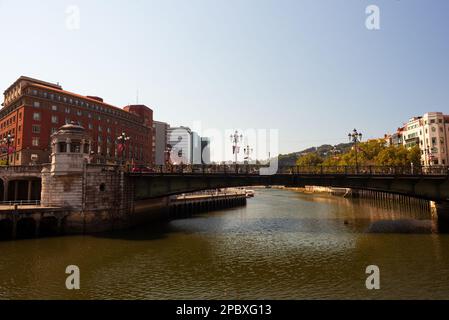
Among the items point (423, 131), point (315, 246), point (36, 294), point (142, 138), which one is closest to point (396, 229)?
point (315, 246)

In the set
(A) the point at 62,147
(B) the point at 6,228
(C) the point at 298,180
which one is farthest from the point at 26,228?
(C) the point at 298,180

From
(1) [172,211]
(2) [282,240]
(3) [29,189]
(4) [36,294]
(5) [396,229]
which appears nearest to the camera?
(4) [36,294]

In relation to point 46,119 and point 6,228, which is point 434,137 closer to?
point 6,228

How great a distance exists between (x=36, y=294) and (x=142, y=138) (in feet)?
363

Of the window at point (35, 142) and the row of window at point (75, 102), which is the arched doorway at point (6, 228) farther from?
the row of window at point (75, 102)

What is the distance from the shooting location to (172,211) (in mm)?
62250

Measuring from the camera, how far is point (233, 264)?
90.9 ft

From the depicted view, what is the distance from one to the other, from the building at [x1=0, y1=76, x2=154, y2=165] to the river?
4567 cm

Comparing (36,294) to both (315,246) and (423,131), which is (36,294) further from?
(423,131)

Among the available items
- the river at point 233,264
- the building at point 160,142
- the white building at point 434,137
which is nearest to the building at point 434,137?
the white building at point 434,137

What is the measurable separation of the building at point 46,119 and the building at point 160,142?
5510 centimetres

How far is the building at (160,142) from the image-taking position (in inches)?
6752

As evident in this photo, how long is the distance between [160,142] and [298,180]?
143604 mm

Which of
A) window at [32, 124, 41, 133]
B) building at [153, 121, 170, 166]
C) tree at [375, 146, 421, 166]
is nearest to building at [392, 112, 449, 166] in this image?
tree at [375, 146, 421, 166]
